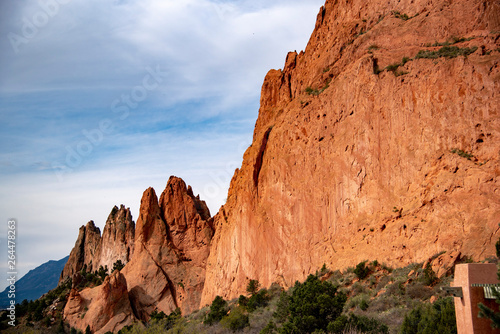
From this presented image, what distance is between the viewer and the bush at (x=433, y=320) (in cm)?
1888

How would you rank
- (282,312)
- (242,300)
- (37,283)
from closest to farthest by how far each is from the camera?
(282,312) → (242,300) → (37,283)

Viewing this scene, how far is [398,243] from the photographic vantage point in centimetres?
3147

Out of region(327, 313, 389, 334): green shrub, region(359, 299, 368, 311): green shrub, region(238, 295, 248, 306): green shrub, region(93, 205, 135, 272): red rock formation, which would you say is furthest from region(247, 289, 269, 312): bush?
region(93, 205, 135, 272): red rock formation

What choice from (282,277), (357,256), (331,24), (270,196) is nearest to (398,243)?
(357,256)

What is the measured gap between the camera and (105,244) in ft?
246

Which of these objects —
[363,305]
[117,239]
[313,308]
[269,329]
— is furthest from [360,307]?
[117,239]

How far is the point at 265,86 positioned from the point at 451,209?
2809 centimetres

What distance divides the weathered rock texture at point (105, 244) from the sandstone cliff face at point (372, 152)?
24.4 meters

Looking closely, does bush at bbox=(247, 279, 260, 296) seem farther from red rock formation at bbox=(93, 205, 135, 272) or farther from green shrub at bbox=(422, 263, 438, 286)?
red rock formation at bbox=(93, 205, 135, 272)

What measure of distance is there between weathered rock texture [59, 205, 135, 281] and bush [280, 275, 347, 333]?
48749 mm

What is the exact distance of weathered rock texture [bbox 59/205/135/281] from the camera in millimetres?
72188

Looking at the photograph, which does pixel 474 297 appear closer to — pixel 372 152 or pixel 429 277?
pixel 429 277

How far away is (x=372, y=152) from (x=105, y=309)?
33.1 metres

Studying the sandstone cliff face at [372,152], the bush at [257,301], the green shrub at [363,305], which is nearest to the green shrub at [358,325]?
the green shrub at [363,305]
